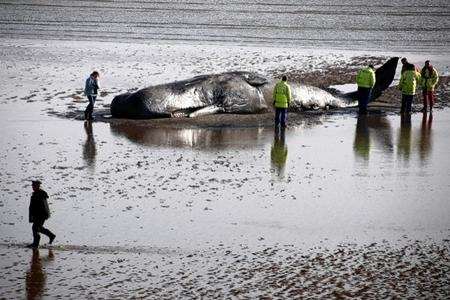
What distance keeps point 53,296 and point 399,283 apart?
5152 millimetres

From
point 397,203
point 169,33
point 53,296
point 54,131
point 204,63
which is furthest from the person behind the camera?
point 169,33

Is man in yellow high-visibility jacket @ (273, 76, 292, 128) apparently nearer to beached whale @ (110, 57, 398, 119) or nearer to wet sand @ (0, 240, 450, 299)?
beached whale @ (110, 57, 398, 119)

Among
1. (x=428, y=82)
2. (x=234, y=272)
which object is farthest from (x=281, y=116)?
(x=234, y=272)

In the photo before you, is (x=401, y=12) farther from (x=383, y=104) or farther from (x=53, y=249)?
(x=53, y=249)

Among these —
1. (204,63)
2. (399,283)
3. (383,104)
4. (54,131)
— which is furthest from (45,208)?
(204,63)

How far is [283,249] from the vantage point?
16.1 m

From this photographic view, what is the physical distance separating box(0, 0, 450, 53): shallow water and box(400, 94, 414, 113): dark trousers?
13.8 metres

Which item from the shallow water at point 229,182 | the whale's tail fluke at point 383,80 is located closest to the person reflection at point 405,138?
the shallow water at point 229,182

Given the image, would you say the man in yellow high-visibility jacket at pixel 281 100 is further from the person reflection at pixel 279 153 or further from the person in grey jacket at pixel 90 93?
the person in grey jacket at pixel 90 93

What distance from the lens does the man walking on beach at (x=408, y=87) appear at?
28484 mm

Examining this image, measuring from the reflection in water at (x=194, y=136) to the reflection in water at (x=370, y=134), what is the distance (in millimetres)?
2564

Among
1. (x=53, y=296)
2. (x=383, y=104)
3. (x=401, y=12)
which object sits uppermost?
(x=401, y=12)

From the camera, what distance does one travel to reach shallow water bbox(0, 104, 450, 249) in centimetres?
1712

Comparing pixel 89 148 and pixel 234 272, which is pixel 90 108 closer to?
pixel 89 148
